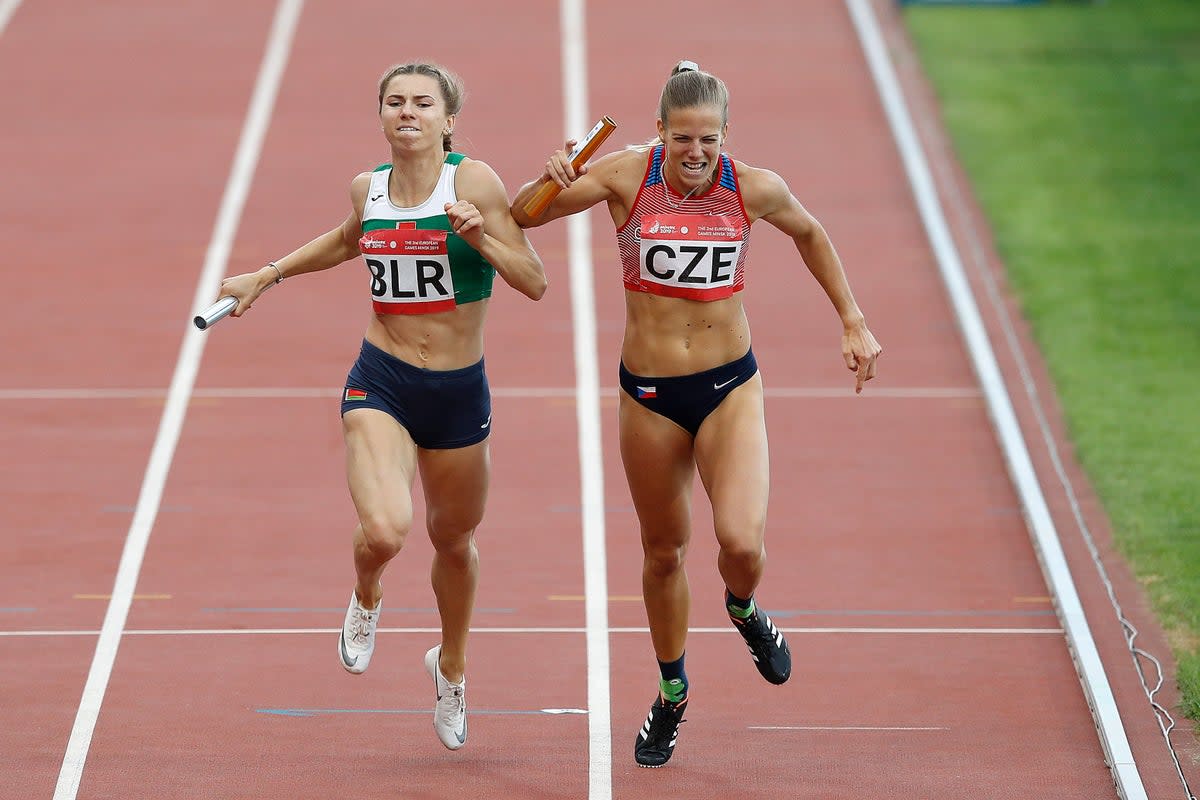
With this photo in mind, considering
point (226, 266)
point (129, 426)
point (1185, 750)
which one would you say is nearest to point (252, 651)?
point (129, 426)

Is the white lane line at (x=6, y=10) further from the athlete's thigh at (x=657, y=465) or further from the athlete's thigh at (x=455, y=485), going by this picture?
the athlete's thigh at (x=657, y=465)

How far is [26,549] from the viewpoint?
9414mm

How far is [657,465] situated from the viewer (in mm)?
6703

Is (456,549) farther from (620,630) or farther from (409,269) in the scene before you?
(620,630)

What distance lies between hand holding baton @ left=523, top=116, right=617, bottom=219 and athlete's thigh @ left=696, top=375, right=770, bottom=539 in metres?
0.96

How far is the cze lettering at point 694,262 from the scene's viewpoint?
253 inches

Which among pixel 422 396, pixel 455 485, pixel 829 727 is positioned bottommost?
pixel 829 727

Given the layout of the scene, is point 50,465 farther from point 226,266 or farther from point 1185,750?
point 1185,750

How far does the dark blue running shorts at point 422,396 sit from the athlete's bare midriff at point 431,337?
30mm

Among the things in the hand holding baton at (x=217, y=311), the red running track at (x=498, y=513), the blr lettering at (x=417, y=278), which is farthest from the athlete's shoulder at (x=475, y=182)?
the red running track at (x=498, y=513)

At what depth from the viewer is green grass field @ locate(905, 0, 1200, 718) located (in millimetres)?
10406

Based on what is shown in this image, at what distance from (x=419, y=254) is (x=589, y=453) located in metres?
4.44

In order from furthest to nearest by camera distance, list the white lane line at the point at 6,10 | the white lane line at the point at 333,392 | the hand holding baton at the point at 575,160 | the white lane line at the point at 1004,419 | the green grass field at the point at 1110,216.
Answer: the white lane line at the point at 6,10 → the white lane line at the point at 333,392 → the green grass field at the point at 1110,216 → the white lane line at the point at 1004,419 → the hand holding baton at the point at 575,160

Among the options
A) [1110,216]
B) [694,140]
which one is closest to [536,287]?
[694,140]
